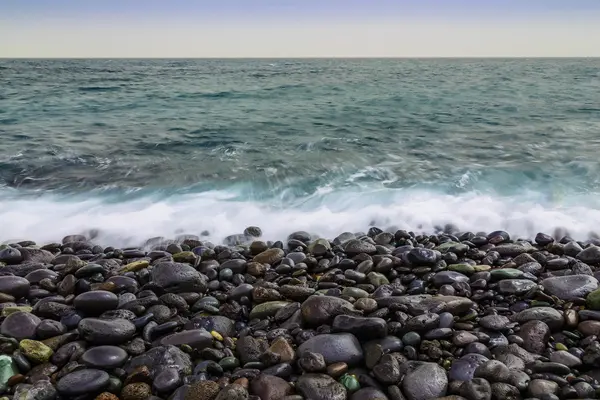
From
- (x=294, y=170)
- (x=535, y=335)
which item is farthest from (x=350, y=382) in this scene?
(x=294, y=170)

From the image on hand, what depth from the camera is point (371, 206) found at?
7.41m

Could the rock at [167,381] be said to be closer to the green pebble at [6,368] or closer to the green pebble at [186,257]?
the green pebble at [6,368]

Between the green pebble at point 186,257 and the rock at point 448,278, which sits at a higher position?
the rock at point 448,278

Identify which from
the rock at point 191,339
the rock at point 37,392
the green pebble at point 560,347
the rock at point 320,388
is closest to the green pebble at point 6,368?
the rock at point 37,392

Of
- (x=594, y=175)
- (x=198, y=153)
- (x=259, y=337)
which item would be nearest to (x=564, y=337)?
(x=259, y=337)

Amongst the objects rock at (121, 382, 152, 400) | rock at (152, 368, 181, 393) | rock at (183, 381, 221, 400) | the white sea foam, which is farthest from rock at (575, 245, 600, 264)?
rock at (121, 382, 152, 400)

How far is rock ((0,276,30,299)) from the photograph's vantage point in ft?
13.7

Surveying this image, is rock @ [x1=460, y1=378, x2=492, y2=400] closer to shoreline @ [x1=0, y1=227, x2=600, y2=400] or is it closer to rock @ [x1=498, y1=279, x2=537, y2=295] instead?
shoreline @ [x1=0, y1=227, x2=600, y2=400]

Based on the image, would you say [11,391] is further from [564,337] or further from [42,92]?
[42,92]

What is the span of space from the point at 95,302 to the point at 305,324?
5.57ft

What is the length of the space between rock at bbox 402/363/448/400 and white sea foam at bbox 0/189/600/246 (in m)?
3.39

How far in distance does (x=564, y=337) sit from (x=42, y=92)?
27099 millimetres

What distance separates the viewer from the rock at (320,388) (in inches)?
114

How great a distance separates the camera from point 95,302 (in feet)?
12.7
